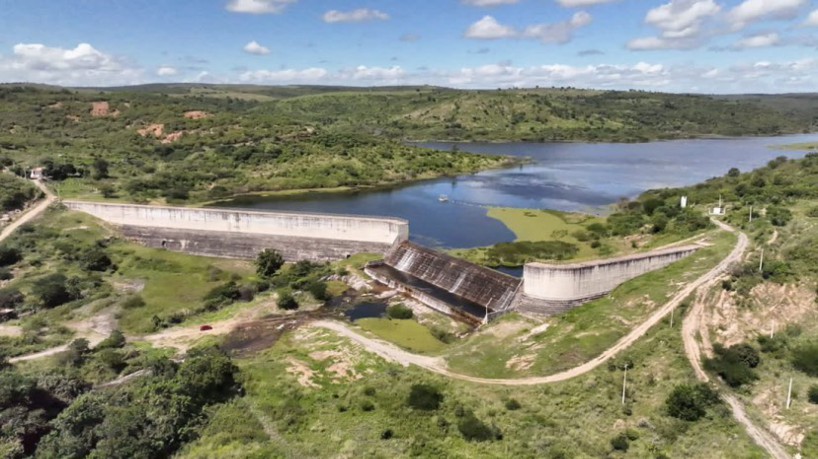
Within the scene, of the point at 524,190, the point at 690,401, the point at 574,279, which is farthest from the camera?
the point at 524,190

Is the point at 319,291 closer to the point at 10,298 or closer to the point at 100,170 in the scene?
the point at 10,298

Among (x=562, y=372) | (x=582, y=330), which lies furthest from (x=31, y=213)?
(x=562, y=372)

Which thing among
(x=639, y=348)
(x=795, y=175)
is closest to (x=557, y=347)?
(x=639, y=348)

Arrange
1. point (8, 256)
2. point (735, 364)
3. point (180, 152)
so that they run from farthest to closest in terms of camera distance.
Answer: point (180, 152) < point (8, 256) < point (735, 364)

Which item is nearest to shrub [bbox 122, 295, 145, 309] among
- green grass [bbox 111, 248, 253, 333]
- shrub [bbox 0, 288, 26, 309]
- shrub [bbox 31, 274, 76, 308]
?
green grass [bbox 111, 248, 253, 333]

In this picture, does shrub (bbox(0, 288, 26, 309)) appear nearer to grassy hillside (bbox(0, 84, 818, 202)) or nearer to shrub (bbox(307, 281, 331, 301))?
shrub (bbox(307, 281, 331, 301))

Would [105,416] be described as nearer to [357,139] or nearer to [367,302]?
[367,302]
